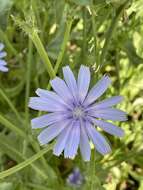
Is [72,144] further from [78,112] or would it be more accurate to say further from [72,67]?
[72,67]

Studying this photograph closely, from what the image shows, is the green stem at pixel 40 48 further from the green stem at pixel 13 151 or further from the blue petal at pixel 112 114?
the green stem at pixel 13 151

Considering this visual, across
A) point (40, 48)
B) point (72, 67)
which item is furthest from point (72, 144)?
point (72, 67)

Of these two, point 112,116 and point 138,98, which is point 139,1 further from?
point 138,98

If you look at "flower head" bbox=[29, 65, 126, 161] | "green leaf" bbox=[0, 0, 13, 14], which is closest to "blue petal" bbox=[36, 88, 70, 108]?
"flower head" bbox=[29, 65, 126, 161]

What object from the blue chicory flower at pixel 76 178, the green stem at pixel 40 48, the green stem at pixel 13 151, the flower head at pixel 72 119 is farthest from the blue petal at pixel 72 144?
the blue chicory flower at pixel 76 178

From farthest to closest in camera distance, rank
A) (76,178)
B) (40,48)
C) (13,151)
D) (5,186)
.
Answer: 1. (76,178)
2. (13,151)
3. (5,186)
4. (40,48)

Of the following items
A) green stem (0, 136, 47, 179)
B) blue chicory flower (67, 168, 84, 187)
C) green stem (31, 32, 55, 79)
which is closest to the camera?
green stem (31, 32, 55, 79)

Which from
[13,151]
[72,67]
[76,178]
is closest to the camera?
[13,151]

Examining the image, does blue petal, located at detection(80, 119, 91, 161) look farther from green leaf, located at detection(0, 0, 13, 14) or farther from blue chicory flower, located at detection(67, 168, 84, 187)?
blue chicory flower, located at detection(67, 168, 84, 187)
